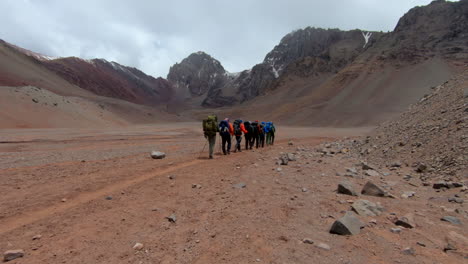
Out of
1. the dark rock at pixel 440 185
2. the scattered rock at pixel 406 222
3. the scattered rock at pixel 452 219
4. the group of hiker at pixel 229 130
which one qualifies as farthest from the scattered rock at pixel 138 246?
the group of hiker at pixel 229 130

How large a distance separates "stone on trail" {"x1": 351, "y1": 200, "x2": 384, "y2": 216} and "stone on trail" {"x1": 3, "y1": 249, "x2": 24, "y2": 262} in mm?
5456

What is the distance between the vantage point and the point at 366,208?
5219 mm

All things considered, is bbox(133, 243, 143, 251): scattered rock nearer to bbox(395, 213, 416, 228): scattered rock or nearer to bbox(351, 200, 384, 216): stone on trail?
bbox(351, 200, 384, 216): stone on trail

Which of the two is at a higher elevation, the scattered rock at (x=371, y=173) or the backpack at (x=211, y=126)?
the backpack at (x=211, y=126)

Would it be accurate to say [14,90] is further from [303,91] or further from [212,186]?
[303,91]

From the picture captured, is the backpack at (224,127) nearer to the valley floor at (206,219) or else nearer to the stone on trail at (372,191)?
the valley floor at (206,219)

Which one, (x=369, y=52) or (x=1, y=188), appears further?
(x=369, y=52)

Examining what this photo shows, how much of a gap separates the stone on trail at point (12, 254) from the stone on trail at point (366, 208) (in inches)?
215

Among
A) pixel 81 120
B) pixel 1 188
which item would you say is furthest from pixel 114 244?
pixel 81 120

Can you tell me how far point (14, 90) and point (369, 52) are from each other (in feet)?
363

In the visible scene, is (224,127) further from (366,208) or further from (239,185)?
(366,208)

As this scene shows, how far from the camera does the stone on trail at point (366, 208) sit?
5.08 meters

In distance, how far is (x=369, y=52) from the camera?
348ft

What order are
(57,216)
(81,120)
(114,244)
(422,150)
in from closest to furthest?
(114,244)
(57,216)
(422,150)
(81,120)
